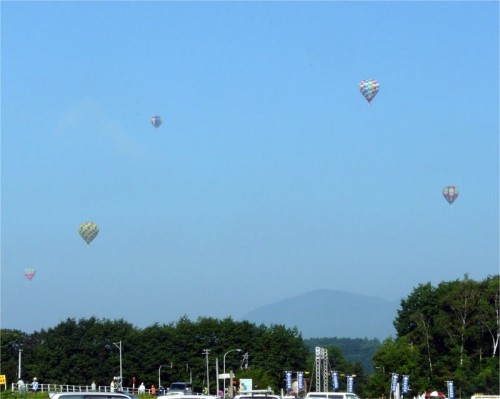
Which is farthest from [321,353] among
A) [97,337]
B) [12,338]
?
[12,338]

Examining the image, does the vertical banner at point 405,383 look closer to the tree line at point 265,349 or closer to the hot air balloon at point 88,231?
the tree line at point 265,349

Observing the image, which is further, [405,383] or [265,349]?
[265,349]

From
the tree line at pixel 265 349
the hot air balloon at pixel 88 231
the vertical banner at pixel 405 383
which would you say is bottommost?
the vertical banner at pixel 405 383

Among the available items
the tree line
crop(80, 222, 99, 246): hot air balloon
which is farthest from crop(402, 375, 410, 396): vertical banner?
crop(80, 222, 99, 246): hot air balloon

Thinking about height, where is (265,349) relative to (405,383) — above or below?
above

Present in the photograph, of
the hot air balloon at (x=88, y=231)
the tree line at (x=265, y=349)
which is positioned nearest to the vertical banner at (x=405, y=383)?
the tree line at (x=265, y=349)

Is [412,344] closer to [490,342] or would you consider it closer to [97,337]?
[490,342]
